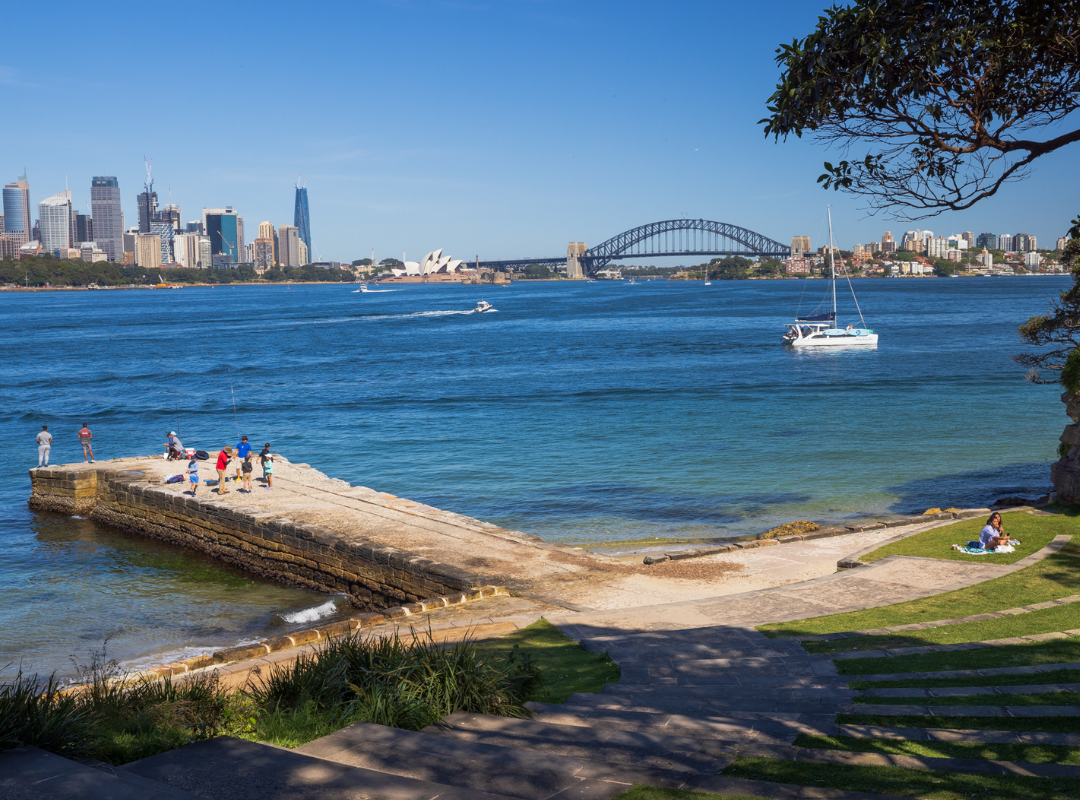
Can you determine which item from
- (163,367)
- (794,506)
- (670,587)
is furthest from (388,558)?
(163,367)

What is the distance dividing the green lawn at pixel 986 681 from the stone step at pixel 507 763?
2783 millimetres

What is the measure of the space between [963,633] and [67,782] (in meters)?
8.91

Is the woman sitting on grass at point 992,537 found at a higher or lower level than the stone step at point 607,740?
lower

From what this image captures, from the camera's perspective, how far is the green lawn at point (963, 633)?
9289 mm

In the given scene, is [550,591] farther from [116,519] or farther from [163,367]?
[163,367]

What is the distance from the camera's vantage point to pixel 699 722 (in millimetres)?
6480

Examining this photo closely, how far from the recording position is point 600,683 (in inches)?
340

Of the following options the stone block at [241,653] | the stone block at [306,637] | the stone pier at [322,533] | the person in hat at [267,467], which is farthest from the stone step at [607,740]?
the person in hat at [267,467]

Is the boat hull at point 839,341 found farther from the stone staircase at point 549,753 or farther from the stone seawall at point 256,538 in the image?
the stone staircase at point 549,753

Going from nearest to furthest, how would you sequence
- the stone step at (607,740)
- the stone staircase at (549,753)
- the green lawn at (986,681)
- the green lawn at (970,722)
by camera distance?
Answer: the stone staircase at (549,753) → the stone step at (607,740) → the green lawn at (970,722) → the green lawn at (986,681)

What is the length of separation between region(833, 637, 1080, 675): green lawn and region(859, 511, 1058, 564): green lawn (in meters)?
4.94

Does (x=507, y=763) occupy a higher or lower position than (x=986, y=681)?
higher

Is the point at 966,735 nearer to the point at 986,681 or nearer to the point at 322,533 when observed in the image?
the point at 986,681

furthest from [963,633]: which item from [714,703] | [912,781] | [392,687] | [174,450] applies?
[174,450]
